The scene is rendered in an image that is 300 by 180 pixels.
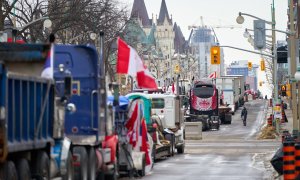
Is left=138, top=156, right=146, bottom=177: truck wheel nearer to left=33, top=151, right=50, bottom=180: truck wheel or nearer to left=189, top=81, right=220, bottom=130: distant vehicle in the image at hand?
left=33, top=151, right=50, bottom=180: truck wheel

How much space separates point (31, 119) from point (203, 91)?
62.5m

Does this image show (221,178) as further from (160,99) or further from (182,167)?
(160,99)


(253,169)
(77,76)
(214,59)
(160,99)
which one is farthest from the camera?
(214,59)

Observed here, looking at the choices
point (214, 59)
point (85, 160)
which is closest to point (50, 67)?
point (85, 160)

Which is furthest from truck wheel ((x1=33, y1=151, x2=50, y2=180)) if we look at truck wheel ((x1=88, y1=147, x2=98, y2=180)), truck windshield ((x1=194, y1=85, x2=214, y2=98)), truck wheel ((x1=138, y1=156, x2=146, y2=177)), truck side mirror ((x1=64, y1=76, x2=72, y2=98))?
truck windshield ((x1=194, y1=85, x2=214, y2=98))

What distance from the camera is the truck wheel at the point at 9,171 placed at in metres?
14.5

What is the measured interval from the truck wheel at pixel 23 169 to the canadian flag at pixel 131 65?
8.16m

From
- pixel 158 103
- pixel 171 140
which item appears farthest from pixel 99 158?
pixel 158 103

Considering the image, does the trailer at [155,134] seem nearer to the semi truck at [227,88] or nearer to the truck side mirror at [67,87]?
the truck side mirror at [67,87]

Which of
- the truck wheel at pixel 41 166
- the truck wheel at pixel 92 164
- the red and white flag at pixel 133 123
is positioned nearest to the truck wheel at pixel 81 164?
the truck wheel at pixel 92 164

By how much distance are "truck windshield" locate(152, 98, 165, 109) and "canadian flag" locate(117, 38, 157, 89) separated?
17.7 metres

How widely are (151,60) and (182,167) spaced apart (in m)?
129

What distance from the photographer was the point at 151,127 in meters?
32.6

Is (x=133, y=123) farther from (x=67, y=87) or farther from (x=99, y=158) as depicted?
(x=67, y=87)
